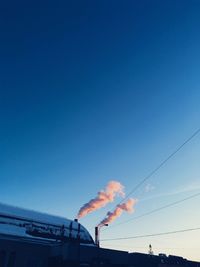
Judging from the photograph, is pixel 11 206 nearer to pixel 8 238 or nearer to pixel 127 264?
pixel 8 238

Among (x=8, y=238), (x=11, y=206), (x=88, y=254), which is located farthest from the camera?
(x=11, y=206)

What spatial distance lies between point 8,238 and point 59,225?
10337 mm

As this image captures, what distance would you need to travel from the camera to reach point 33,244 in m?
25.8

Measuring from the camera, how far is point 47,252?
85.8 ft

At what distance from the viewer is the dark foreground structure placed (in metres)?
22.1

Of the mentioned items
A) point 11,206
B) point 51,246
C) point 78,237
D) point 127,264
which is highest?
point 11,206

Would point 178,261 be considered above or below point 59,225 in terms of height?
below

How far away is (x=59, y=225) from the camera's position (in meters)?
33.8

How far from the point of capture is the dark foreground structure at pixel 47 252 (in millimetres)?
22141

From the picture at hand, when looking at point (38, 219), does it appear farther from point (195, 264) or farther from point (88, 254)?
point (195, 264)

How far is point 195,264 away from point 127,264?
22.2 ft

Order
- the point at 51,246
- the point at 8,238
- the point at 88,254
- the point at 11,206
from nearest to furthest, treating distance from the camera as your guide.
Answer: the point at 88,254, the point at 8,238, the point at 51,246, the point at 11,206

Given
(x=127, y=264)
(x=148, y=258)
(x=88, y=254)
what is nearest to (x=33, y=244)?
(x=88, y=254)

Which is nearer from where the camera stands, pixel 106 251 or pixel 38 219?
pixel 106 251
